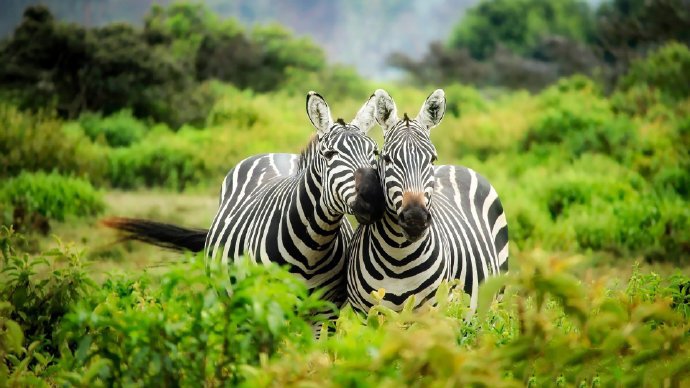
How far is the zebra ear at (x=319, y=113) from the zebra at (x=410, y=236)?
26 cm

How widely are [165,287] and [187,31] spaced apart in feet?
75.5

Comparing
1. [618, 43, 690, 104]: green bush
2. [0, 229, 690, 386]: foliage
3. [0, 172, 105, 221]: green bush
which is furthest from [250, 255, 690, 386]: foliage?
[618, 43, 690, 104]: green bush

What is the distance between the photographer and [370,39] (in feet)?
336

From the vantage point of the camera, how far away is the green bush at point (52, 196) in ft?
30.2

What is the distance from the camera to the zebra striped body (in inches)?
164

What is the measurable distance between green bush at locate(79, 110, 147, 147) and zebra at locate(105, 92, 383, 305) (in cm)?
969

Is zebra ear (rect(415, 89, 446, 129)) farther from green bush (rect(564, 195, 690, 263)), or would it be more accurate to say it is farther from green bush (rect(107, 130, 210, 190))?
green bush (rect(107, 130, 210, 190))

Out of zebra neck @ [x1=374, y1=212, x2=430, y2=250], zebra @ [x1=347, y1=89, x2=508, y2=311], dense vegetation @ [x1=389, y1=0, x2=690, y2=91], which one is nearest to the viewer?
zebra @ [x1=347, y1=89, x2=508, y2=311]

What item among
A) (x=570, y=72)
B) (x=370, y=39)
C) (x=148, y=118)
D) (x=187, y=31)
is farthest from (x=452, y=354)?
(x=370, y=39)

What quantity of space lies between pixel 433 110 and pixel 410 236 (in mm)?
904

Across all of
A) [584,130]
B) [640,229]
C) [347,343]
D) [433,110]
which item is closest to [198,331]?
[347,343]

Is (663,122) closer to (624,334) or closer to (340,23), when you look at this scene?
(624,334)

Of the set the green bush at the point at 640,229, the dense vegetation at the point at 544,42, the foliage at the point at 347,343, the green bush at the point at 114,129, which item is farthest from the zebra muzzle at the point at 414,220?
the dense vegetation at the point at 544,42

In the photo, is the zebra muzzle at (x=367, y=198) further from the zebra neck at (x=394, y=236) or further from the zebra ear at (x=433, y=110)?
the zebra ear at (x=433, y=110)
